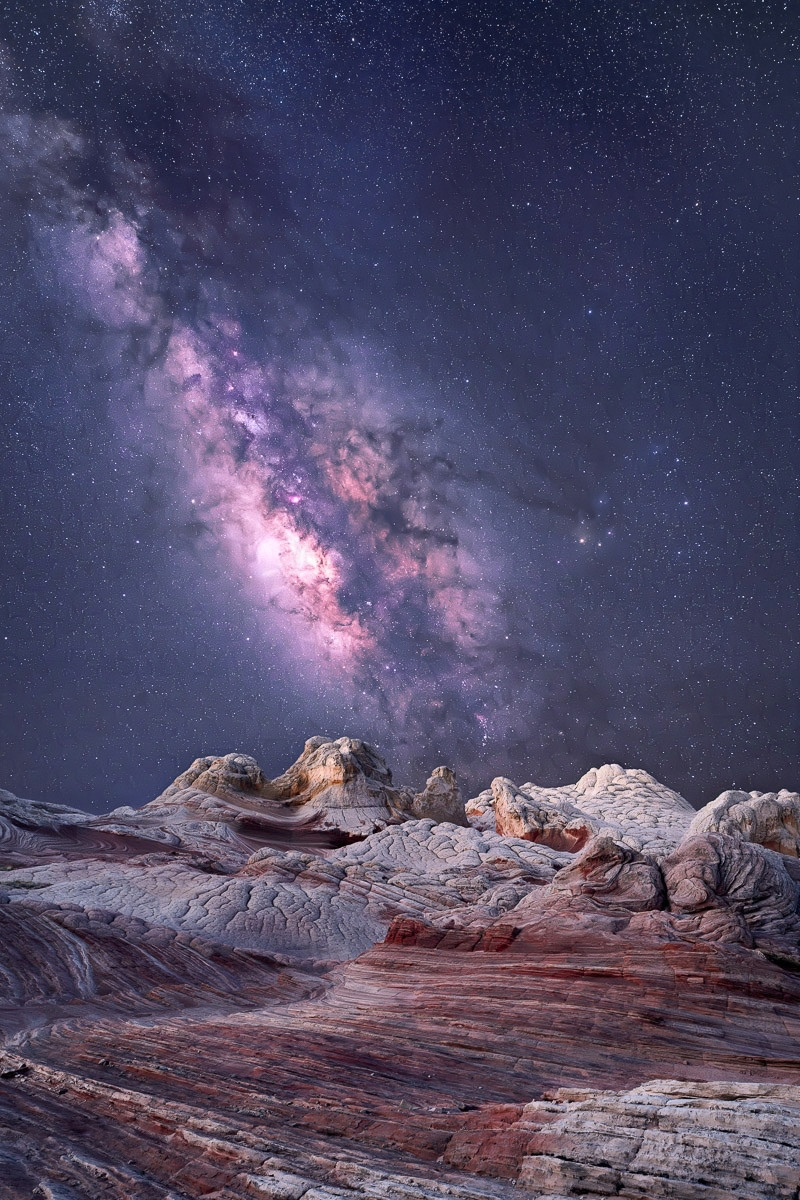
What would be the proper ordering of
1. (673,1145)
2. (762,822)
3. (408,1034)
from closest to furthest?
(673,1145) < (408,1034) < (762,822)

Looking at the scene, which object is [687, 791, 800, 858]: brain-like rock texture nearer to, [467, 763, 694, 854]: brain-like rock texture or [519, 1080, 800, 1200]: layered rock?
[467, 763, 694, 854]: brain-like rock texture

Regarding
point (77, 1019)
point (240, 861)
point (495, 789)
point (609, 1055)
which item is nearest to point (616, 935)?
point (609, 1055)

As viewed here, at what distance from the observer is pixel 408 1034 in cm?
917

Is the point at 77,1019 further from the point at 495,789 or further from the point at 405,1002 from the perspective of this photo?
the point at 495,789

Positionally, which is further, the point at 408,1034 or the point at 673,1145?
the point at 408,1034

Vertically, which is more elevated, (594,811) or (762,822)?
(594,811)

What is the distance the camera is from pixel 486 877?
78.5 ft

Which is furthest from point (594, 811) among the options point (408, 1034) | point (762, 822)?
point (408, 1034)

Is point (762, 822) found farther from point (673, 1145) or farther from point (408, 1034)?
point (673, 1145)

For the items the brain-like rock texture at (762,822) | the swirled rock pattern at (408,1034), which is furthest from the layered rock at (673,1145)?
the brain-like rock texture at (762,822)

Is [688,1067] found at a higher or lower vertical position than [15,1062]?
higher

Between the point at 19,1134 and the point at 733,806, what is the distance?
34.5 meters

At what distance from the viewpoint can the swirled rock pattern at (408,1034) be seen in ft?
16.3

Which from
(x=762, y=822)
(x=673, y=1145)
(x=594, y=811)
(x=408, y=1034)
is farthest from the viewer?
(x=594, y=811)
